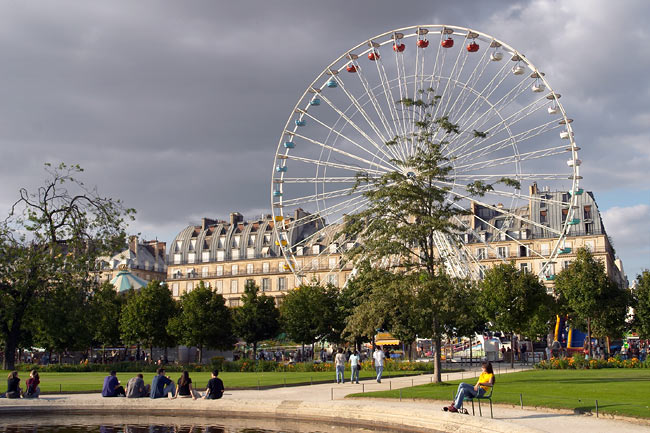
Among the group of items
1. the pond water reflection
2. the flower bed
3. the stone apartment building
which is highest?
the stone apartment building

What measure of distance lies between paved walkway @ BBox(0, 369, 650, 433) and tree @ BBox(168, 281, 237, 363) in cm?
2800

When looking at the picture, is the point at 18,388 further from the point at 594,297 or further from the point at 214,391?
the point at 594,297

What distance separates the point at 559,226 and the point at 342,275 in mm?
27492

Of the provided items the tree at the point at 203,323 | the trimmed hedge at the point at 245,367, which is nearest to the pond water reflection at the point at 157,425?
the trimmed hedge at the point at 245,367

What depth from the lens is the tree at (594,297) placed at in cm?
4703

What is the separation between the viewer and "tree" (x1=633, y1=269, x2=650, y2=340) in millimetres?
46594

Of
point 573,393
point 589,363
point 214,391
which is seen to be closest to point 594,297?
point 589,363

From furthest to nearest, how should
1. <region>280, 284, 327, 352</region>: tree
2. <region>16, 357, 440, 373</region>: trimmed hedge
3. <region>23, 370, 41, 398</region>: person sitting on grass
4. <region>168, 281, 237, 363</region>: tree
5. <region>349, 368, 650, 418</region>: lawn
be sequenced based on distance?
<region>280, 284, 327, 352</region>: tree < <region>168, 281, 237, 363</region>: tree < <region>16, 357, 440, 373</region>: trimmed hedge < <region>23, 370, 41, 398</region>: person sitting on grass < <region>349, 368, 650, 418</region>: lawn

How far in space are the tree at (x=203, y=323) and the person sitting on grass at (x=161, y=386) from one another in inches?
1200

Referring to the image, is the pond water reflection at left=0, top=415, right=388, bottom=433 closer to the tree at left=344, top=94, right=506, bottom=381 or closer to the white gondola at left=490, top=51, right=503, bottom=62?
the tree at left=344, top=94, right=506, bottom=381

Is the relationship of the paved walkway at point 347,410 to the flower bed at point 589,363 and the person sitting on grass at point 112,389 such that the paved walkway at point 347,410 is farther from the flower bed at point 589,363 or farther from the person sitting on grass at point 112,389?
the flower bed at point 589,363

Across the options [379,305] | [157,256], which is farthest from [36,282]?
[157,256]

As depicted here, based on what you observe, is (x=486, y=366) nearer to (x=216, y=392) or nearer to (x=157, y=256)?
(x=216, y=392)

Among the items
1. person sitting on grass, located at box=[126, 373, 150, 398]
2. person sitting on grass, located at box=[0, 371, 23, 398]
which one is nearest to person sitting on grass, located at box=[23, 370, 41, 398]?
person sitting on grass, located at box=[0, 371, 23, 398]
